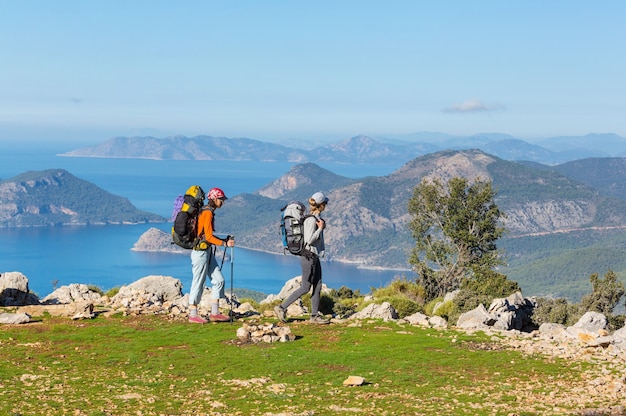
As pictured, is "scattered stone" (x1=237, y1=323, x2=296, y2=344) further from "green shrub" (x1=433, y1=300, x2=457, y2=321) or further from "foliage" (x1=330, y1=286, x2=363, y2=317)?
"green shrub" (x1=433, y1=300, x2=457, y2=321)

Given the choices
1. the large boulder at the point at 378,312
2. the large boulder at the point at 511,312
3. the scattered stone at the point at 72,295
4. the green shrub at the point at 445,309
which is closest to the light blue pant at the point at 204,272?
the large boulder at the point at 378,312

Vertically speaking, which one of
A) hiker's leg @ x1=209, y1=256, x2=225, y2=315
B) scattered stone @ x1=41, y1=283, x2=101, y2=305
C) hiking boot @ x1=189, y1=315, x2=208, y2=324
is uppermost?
hiker's leg @ x1=209, y1=256, x2=225, y2=315

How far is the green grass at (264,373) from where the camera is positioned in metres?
10.3

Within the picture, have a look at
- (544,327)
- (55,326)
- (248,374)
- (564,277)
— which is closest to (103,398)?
(248,374)

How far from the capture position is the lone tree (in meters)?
42.8

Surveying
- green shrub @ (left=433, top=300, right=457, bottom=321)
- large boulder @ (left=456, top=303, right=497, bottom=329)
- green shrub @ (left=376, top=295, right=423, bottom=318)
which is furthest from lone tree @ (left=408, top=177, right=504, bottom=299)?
large boulder @ (left=456, top=303, right=497, bottom=329)

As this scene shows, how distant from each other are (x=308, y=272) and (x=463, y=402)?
18.0 feet

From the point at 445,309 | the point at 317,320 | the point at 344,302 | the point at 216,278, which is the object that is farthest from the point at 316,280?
the point at 344,302

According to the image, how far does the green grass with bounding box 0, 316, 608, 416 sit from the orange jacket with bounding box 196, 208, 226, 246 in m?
1.77

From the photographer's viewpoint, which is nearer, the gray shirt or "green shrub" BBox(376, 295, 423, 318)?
the gray shirt

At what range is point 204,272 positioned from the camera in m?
15.5

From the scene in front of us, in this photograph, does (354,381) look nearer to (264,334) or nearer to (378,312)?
(264,334)

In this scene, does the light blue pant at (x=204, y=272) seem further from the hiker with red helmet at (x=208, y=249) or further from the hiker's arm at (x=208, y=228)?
the hiker's arm at (x=208, y=228)

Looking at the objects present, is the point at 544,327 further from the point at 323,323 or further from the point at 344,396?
the point at 344,396
